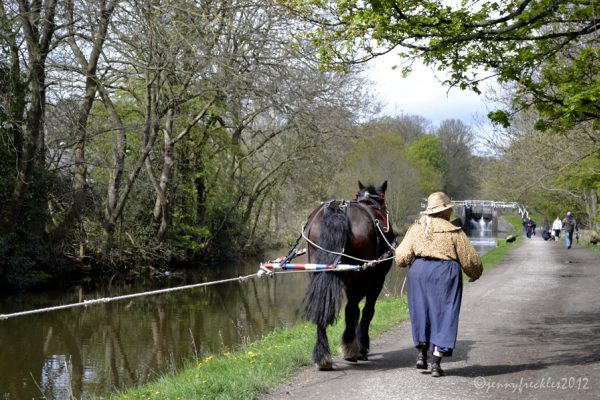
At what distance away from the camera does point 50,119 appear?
21391 millimetres

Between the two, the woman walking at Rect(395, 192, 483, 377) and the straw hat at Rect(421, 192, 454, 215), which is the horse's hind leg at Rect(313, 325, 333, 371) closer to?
the woman walking at Rect(395, 192, 483, 377)

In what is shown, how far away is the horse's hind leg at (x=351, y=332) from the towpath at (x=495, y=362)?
0.43ft

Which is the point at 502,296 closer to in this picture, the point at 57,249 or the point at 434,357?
the point at 434,357

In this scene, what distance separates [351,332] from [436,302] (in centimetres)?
137

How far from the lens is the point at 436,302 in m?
7.05

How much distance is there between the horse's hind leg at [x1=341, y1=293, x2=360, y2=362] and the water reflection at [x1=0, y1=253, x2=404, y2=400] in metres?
0.98

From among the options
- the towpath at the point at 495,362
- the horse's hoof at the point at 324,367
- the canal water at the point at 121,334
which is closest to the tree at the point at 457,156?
the canal water at the point at 121,334

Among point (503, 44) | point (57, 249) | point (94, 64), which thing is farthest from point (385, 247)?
point (57, 249)

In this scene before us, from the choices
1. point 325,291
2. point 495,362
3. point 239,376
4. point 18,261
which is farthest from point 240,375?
point 18,261

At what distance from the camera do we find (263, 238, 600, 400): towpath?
6.65 metres

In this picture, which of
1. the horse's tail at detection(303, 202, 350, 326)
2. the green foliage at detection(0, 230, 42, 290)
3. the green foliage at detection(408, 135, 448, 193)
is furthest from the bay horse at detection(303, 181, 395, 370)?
the green foliage at detection(408, 135, 448, 193)

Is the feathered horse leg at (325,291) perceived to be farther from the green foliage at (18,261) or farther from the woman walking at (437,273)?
the green foliage at (18,261)

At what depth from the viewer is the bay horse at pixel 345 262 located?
24.8ft

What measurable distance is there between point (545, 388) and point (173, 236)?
23869mm
